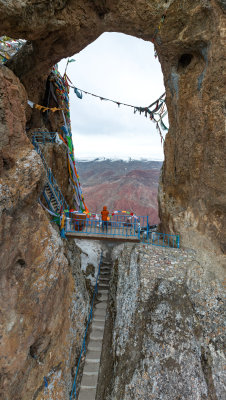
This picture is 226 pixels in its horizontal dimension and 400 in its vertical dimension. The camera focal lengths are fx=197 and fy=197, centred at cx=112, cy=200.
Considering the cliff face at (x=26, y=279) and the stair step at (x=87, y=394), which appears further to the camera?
the stair step at (x=87, y=394)

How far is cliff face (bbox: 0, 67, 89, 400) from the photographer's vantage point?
4609 millimetres

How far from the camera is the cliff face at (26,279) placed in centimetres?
461

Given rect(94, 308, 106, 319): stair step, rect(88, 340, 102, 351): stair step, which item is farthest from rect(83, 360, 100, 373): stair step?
rect(94, 308, 106, 319): stair step

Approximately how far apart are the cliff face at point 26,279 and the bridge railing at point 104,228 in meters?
1.85

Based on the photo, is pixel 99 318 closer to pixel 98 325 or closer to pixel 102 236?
pixel 98 325

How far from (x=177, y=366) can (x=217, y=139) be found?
6519mm

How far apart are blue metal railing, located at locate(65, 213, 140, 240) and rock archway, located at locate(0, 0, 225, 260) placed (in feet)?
4.47

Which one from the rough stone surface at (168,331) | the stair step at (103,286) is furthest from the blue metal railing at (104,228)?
the stair step at (103,286)

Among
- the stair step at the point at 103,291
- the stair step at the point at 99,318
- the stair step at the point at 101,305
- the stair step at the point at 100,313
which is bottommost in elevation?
the stair step at the point at 99,318

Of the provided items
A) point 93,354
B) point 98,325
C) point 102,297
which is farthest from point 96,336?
point 102,297

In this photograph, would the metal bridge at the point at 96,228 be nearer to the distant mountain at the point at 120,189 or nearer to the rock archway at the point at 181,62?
the rock archway at the point at 181,62

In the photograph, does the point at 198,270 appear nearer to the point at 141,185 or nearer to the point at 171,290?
the point at 171,290

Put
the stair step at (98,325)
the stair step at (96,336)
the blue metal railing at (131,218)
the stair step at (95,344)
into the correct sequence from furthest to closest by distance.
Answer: the blue metal railing at (131,218) < the stair step at (98,325) < the stair step at (96,336) < the stair step at (95,344)

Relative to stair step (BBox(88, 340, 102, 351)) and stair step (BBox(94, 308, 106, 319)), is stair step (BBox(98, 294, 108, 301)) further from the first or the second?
stair step (BBox(88, 340, 102, 351))
